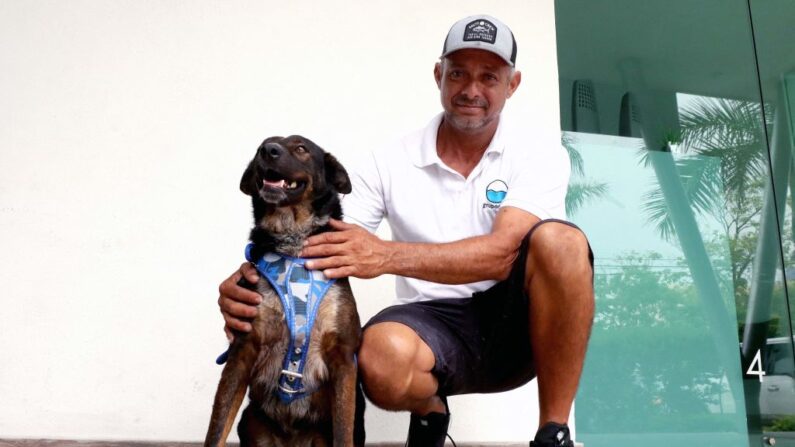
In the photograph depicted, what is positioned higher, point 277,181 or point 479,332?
point 277,181

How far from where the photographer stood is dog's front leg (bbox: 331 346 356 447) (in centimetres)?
214

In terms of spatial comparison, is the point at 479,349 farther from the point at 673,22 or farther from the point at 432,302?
the point at 673,22

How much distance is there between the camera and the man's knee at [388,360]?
7.35ft

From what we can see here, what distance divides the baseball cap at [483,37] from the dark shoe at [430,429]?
1255mm

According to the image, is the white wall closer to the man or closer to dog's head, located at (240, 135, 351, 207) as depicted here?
the man

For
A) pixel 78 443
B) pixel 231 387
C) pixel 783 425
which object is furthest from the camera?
pixel 783 425

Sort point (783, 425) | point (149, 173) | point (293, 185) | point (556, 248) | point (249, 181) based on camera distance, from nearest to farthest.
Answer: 1. point (556, 248)
2. point (293, 185)
3. point (249, 181)
4. point (149, 173)
5. point (783, 425)

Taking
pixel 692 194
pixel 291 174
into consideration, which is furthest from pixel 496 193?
pixel 692 194

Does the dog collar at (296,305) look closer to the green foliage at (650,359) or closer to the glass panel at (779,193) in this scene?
the green foliage at (650,359)

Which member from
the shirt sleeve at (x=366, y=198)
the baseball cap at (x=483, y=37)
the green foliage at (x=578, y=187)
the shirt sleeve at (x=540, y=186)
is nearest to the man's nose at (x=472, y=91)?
the baseball cap at (x=483, y=37)

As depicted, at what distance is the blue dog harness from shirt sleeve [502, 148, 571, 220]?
2.36ft

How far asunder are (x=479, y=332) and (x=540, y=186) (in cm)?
54

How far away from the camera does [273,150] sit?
229 centimetres

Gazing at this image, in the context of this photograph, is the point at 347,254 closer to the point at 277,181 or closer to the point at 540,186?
the point at 277,181
